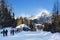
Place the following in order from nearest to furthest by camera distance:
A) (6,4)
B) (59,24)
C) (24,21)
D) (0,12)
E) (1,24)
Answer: (59,24) < (1,24) < (0,12) < (6,4) < (24,21)

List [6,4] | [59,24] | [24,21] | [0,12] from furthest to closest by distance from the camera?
[24,21], [6,4], [0,12], [59,24]

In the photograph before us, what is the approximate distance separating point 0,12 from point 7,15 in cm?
305

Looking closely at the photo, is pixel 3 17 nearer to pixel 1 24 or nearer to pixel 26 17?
pixel 1 24

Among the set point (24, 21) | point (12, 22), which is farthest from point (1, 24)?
point (24, 21)

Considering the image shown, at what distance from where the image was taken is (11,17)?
79625mm

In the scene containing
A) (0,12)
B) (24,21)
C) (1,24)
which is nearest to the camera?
(1,24)

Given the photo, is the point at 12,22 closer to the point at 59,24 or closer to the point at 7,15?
the point at 7,15

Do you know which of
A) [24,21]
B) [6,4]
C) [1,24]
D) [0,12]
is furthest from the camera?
[24,21]

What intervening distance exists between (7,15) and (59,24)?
A: 36097 mm

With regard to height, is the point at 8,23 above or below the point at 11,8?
below

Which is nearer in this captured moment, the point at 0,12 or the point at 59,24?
the point at 59,24

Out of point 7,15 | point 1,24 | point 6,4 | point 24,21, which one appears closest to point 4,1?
point 6,4

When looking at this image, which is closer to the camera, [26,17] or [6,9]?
[6,9]

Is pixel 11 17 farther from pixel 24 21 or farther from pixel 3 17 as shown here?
pixel 24 21
